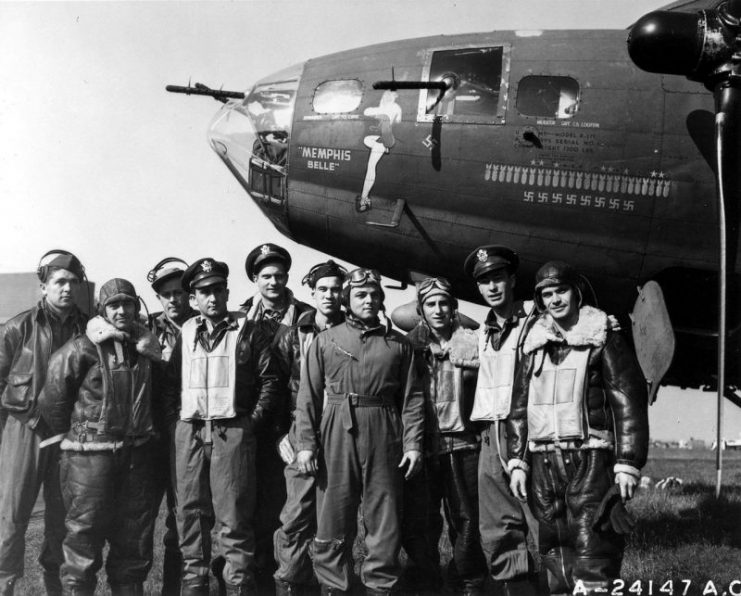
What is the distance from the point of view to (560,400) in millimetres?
4445

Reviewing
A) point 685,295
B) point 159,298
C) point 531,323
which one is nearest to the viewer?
point 531,323

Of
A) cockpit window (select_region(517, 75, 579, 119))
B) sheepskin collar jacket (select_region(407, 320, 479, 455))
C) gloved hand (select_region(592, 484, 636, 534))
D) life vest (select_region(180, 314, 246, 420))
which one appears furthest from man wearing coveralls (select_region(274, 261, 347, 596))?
cockpit window (select_region(517, 75, 579, 119))

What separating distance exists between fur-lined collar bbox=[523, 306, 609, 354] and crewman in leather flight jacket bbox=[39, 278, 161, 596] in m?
2.84

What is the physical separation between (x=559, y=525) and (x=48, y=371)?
12.5ft

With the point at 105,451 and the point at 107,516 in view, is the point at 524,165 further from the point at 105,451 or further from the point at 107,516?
the point at 107,516

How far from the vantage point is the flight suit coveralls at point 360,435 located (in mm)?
4707

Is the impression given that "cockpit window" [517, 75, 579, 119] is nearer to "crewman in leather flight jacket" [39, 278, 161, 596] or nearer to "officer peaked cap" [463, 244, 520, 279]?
"officer peaked cap" [463, 244, 520, 279]

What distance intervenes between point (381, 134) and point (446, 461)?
300cm

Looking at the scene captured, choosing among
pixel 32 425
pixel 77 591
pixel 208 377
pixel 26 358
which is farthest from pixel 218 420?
pixel 26 358

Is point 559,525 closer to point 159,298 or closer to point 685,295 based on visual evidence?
point 685,295

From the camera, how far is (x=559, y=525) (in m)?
4.35

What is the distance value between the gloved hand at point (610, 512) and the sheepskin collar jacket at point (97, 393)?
3259 mm

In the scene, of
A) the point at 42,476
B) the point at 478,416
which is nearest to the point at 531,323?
the point at 478,416

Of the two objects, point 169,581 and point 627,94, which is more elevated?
point 627,94
